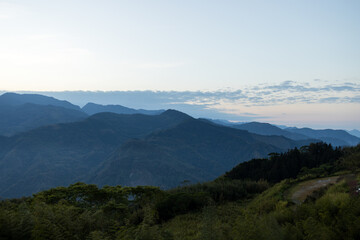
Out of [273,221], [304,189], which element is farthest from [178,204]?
[273,221]

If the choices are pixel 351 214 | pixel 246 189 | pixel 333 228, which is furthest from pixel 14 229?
pixel 246 189

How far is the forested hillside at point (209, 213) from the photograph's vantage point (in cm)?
598

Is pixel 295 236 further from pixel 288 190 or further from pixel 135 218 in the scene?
pixel 135 218

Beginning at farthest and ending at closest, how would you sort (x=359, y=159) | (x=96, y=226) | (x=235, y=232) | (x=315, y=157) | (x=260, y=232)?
(x=315, y=157), (x=359, y=159), (x=96, y=226), (x=235, y=232), (x=260, y=232)

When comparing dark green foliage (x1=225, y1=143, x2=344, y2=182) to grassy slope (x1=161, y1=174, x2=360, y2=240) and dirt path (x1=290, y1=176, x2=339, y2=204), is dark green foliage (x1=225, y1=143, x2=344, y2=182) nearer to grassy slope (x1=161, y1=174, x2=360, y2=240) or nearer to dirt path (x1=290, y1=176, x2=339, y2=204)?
dirt path (x1=290, y1=176, x2=339, y2=204)

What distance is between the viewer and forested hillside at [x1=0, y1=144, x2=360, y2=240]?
5.98 meters

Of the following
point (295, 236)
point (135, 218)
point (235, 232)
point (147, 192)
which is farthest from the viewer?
point (147, 192)

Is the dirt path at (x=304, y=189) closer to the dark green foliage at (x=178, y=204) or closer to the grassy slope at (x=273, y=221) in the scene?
the grassy slope at (x=273, y=221)

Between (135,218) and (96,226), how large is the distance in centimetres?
637

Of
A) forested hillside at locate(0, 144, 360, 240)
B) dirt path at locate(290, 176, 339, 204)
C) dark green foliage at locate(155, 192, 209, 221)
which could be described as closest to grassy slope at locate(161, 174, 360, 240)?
forested hillside at locate(0, 144, 360, 240)

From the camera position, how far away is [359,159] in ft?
58.8

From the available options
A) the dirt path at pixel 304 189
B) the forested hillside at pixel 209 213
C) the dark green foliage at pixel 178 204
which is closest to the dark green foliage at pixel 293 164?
the forested hillside at pixel 209 213

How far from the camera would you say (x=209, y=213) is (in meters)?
6.45

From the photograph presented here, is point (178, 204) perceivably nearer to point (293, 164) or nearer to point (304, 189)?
point (304, 189)
